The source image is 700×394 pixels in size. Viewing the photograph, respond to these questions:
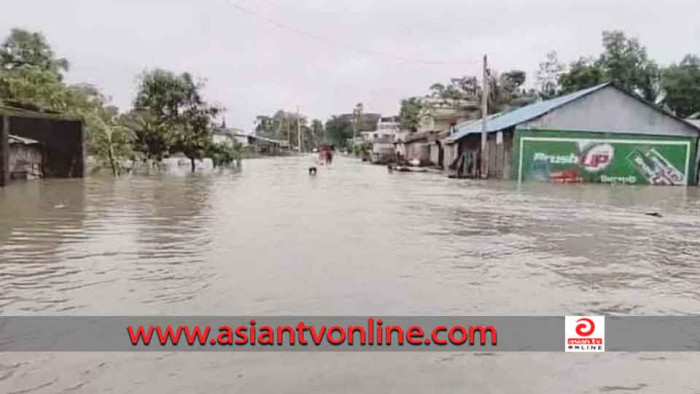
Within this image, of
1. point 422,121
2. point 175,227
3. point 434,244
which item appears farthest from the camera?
point 422,121

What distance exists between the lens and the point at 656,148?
94.6ft

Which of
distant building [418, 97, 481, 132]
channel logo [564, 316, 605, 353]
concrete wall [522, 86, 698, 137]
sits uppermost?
distant building [418, 97, 481, 132]

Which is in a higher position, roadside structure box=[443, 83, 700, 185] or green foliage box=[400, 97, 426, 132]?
green foliage box=[400, 97, 426, 132]

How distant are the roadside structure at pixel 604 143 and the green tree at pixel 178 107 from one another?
16.4 m

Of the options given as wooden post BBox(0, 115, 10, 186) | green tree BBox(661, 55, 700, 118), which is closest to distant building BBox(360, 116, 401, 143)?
green tree BBox(661, 55, 700, 118)

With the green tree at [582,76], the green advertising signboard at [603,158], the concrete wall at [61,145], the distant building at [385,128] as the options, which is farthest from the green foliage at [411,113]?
the concrete wall at [61,145]

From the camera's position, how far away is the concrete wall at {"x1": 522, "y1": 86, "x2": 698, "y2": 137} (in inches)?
1123

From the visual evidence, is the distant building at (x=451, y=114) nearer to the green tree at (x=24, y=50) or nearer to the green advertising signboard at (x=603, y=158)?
the green advertising signboard at (x=603, y=158)

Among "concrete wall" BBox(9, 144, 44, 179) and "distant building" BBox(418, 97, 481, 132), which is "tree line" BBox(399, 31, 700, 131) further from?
"concrete wall" BBox(9, 144, 44, 179)

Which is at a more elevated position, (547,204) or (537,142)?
(537,142)

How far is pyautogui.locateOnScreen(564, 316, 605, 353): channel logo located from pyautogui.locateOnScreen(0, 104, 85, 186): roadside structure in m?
23.4

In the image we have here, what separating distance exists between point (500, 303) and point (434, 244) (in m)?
3.22

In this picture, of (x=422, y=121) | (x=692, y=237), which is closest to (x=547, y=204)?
(x=692, y=237)

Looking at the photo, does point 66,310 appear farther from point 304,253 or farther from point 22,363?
point 304,253
